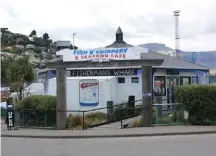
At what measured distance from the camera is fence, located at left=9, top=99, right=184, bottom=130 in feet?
71.4

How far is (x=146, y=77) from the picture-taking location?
70.6ft

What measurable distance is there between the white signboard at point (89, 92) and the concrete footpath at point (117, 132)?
6.70m

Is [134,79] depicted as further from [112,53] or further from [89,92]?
[112,53]

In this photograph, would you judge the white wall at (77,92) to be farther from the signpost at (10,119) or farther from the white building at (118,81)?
the signpost at (10,119)

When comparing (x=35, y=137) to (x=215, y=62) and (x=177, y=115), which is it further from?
(x=215, y=62)

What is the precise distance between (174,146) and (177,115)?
7808mm

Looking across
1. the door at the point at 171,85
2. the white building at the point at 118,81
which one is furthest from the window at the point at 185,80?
the door at the point at 171,85

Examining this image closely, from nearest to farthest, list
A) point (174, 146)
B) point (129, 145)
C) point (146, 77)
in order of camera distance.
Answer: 1. point (174, 146)
2. point (129, 145)
3. point (146, 77)

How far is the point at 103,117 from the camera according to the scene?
2486 cm

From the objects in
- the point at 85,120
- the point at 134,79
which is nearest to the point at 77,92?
the point at 134,79

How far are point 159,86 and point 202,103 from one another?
9.49 metres

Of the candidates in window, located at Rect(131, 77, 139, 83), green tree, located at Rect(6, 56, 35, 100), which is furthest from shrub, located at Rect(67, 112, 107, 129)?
green tree, located at Rect(6, 56, 35, 100)

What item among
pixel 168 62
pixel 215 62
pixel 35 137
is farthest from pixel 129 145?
pixel 215 62

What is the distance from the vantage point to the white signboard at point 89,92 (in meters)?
27.8
